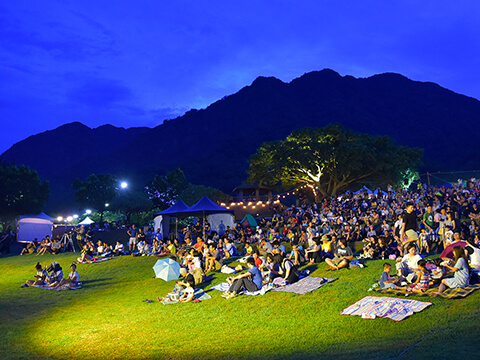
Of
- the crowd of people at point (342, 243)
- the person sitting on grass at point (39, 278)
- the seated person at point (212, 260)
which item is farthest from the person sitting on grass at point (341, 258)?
the person sitting on grass at point (39, 278)

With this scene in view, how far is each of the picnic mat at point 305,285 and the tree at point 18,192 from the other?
43.7 m

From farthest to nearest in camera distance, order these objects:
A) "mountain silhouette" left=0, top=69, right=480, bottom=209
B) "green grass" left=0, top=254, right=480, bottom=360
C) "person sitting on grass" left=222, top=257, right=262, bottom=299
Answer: "mountain silhouette" left=0, top=69, right=480, bottom=209 < "person sitting on grass" left=222, top=257, right=262, bottom=299 < "green grass" left=0, top=254, right=480, bottom=360

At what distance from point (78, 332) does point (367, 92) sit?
19725cm

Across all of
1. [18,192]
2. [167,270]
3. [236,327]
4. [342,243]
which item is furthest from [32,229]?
[236,327]

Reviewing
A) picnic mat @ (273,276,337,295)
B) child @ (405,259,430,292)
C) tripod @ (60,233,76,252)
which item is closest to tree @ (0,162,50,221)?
tripod @ (60,233,76,252)

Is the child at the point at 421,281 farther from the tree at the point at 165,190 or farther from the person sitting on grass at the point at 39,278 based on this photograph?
the tree at the point at 165,190

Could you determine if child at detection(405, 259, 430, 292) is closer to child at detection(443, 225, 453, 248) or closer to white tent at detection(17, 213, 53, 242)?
child at detection(443, 225, 453, 248)

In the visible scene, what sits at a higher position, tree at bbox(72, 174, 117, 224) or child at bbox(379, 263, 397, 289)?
tree at bbox(72, 174, 117, 224)

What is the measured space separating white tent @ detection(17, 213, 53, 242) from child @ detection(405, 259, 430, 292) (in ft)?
102

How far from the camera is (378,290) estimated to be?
10672 millimetres

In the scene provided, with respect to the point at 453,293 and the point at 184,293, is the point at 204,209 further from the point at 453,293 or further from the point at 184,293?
the point at 453,293

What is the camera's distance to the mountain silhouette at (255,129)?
457ft

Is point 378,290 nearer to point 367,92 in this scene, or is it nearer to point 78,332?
point 78,332

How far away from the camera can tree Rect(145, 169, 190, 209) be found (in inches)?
2319
